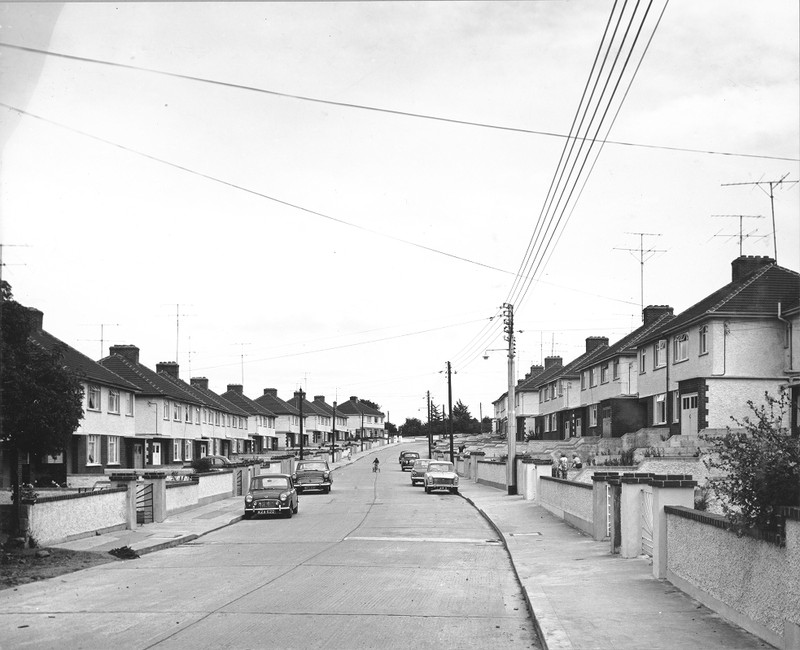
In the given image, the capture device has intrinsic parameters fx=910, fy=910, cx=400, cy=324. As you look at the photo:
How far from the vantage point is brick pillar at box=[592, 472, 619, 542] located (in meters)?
19.2

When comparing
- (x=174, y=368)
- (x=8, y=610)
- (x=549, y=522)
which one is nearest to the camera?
(x=8, y=610)

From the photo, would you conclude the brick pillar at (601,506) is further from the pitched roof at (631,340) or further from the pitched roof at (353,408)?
the pitched roof at (353,408)

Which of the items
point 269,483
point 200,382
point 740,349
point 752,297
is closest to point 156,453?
point 200,382

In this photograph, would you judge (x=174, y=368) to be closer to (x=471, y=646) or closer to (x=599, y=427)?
(x=599, y=427)

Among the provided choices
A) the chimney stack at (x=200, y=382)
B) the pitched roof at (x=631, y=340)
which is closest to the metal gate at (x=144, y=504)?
the pitched roof at (x=631, y=340)

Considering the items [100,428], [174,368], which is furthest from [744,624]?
[174,368]

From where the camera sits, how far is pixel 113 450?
170 ft

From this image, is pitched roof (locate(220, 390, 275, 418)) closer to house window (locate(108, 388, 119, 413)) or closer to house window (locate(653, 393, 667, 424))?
house window (locate(108, 388, 119, 413))

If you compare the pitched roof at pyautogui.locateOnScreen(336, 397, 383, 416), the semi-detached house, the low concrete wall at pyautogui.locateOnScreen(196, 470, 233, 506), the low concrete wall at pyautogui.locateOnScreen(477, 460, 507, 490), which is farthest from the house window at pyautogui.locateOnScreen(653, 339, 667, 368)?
the pitched roof at pyautogui.locateOnScreen(336, 397, 383, 416)

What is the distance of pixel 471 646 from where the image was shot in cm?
964

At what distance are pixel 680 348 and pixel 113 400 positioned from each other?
101 feet

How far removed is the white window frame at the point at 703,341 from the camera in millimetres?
40809

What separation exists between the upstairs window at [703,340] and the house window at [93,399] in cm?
3033

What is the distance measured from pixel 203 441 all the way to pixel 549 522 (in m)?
56.2
